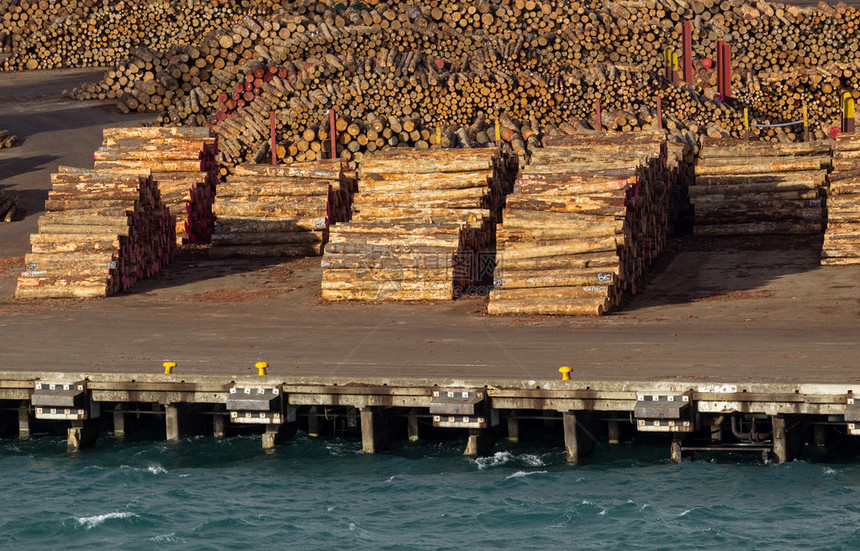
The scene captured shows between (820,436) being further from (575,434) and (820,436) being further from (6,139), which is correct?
(6,139)

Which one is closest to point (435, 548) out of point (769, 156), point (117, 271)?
point (117, 271)

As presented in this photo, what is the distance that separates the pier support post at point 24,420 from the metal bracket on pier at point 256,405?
532 centimetres

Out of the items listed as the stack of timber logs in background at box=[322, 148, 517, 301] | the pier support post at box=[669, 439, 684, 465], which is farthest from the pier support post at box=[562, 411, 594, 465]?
the stack of timber logs in background at box=[322, 148, 517, 301]

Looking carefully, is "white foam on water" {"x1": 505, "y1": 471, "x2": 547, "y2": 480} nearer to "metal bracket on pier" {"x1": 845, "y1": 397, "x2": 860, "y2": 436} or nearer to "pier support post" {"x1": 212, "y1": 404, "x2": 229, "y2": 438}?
"metal bracket on pier" {"x1": 845, "y1": 397, "x2": 860, "y2": 436}

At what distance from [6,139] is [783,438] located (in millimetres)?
39947

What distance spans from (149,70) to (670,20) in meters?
21.2

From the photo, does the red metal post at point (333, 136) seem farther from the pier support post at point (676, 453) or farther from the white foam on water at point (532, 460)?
the pier support post at point (676, 453)

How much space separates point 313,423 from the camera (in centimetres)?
3412

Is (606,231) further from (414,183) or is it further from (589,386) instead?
(589,386)

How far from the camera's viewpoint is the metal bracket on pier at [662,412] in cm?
3008

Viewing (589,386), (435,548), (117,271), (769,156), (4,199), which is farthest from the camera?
(4,199)

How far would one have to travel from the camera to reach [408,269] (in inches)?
1645

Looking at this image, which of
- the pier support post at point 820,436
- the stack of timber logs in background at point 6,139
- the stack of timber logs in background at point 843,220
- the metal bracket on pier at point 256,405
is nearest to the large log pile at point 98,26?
the stack of timber logs in background at point 6,139

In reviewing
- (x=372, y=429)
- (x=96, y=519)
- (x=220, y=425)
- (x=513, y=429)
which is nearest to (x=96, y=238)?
(x=220, y=425)
